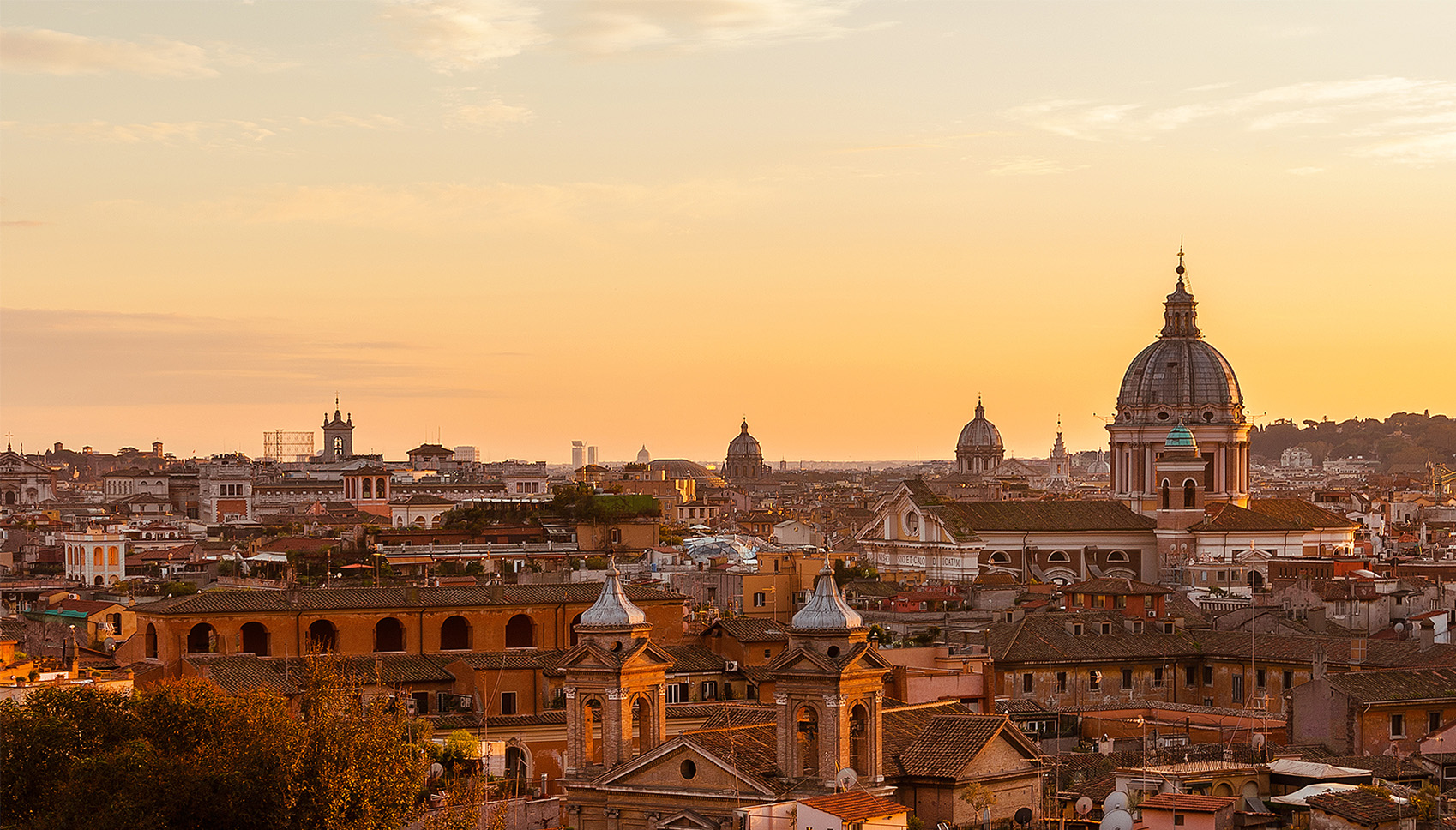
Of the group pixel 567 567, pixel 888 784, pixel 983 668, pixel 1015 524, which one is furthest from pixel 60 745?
pixel 1015 524

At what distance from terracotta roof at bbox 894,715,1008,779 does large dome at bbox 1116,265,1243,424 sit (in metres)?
55.0

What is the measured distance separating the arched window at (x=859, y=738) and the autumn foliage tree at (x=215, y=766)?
3809mm

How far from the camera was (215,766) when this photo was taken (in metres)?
21.9

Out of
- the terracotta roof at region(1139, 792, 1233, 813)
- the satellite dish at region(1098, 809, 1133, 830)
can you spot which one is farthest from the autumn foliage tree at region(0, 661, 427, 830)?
the terracotta roof at region(1139, 792, 1233, 813)

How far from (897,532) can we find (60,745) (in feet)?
158

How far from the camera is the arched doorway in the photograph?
111ft

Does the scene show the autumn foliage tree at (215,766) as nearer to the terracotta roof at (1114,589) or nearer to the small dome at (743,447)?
the terracotta roof at (1114,589)

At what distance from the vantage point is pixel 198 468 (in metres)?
145

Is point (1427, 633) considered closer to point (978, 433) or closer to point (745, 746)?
point (745, 746)

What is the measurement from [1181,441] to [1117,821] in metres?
53.9

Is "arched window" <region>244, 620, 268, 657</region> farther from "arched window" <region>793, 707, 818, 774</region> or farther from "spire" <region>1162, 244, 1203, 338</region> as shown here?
"spire" <region>1162, 244, 1203, 338</region>

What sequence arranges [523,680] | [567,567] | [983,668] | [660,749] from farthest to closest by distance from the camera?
[567,567]
[983,668]
[523,680]
[660,749]

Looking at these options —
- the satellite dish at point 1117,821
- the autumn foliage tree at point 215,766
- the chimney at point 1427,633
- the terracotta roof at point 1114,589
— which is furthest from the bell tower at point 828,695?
the terracotta roof at point 1114,589

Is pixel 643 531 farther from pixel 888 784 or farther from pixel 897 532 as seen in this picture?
pixel 888 784
